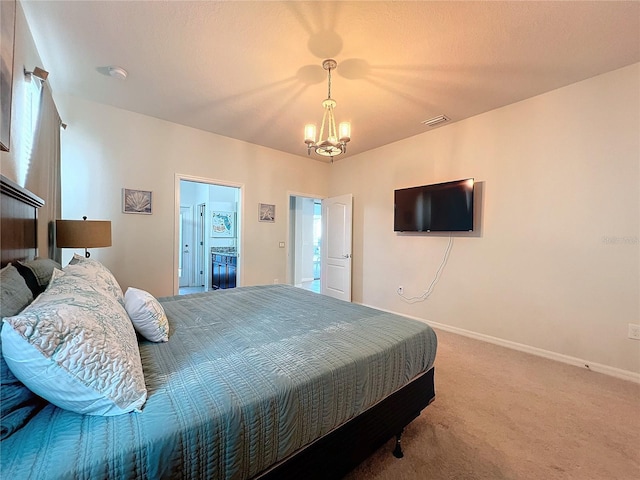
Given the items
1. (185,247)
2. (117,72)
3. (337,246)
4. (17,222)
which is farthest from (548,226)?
(185,247)

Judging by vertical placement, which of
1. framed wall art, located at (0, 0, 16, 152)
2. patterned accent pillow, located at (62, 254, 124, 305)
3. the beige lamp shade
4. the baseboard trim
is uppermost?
framed wall art, located at (0, 0, 16, 152)

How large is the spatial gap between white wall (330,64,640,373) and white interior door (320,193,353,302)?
3.84 ft

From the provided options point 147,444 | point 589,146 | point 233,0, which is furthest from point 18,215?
point 589,146

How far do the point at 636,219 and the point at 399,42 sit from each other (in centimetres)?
253

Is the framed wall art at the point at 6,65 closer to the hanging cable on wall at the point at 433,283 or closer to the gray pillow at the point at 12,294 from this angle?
the gray pillow at the point at 12,294

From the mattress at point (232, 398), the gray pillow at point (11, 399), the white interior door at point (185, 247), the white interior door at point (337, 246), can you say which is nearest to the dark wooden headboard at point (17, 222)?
the gray pillow at point (11, 399)

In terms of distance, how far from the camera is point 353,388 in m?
1.18

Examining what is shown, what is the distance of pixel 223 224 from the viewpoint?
6.14 meters

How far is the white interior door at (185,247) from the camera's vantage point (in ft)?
20.6

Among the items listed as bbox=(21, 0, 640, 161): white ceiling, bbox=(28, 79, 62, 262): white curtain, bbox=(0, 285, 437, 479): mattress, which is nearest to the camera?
bbox=(0, 285, 437, 479): mattress

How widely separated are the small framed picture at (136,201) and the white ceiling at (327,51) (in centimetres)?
101

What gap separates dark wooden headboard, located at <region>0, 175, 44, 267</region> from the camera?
119 cm

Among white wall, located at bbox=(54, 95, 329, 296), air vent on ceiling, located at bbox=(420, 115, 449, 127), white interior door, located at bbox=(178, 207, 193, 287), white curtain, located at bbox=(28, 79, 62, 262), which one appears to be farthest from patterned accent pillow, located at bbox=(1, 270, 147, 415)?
white interior door, located at bbox=(178, 207, 193, 287)

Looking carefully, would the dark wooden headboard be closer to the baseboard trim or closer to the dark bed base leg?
the dark bed base leg
